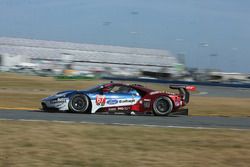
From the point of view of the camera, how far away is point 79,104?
14766 millimetres

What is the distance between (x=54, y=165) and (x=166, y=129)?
4645 mm

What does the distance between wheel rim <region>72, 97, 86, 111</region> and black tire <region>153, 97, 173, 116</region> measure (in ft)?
7.37

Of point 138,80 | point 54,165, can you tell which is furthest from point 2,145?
point 138,80

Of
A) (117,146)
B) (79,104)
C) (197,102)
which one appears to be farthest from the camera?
(197,102)

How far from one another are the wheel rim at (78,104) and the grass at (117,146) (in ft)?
15.0

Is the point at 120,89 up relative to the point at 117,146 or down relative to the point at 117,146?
up

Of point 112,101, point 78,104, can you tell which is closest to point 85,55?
point 112,101

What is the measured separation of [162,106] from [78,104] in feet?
8.74

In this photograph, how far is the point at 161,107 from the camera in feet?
49.4

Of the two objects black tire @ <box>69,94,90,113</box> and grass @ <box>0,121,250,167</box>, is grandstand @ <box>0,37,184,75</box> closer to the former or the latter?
black tire @ <box>69,94,90,113</box>

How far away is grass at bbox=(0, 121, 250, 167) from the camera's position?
6.51m

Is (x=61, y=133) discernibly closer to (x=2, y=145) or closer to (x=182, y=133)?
(x=2, y=145)

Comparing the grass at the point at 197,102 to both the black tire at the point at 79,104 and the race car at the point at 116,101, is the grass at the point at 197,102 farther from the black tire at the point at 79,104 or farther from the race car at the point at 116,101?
the black tire at the point at 79,104

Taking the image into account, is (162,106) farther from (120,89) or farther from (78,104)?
(78,104)
